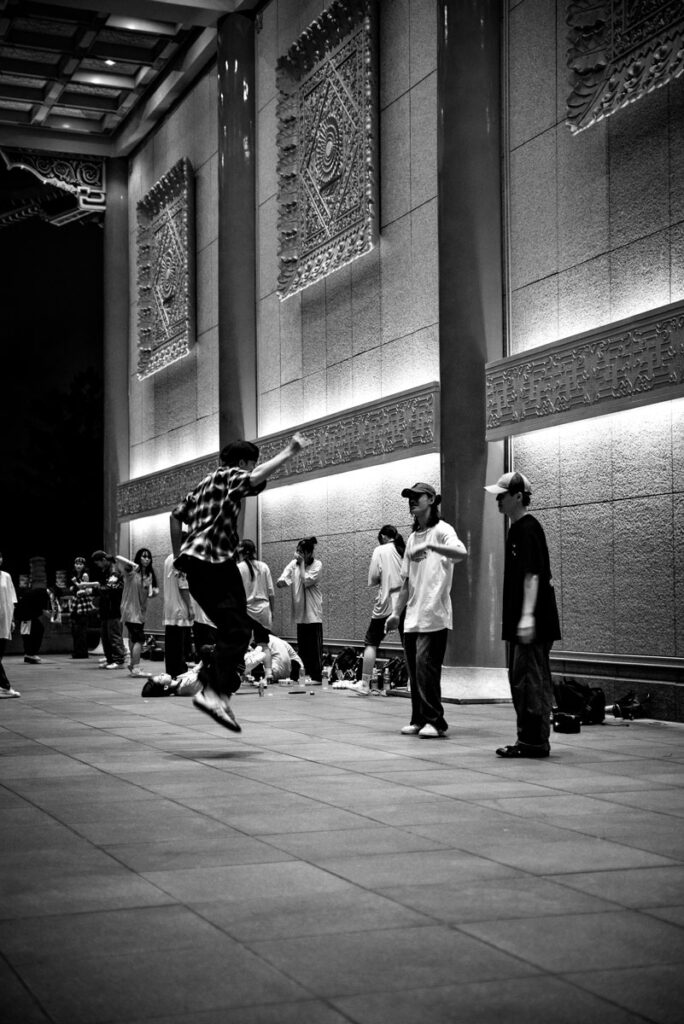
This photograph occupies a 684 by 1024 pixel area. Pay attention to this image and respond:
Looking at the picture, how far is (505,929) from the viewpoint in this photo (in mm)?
3812

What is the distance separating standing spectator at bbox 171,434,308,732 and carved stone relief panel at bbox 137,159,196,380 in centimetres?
1461

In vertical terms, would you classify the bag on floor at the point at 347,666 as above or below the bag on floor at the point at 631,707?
above

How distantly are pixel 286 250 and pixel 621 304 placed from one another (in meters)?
8.14

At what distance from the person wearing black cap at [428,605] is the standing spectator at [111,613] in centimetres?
1013

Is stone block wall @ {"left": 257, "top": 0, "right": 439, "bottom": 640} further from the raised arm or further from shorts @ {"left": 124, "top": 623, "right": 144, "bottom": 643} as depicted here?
the raised arm

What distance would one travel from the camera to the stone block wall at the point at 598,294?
423 inches

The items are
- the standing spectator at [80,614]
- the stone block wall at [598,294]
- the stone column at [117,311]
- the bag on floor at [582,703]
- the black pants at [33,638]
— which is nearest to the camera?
the bag on floor at [582,703]

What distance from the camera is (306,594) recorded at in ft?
49.1

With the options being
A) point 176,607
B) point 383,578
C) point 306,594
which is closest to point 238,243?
point 176,607

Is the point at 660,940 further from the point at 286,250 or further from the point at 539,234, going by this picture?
the point at 286,250

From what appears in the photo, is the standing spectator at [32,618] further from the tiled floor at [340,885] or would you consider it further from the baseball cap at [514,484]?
the baseball cap at [514,484]

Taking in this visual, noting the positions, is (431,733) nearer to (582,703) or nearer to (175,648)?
(582,703)

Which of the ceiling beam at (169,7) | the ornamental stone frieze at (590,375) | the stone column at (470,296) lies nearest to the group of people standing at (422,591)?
the ornamental stone frieze at (590,375)

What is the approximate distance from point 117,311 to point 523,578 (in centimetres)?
2046
